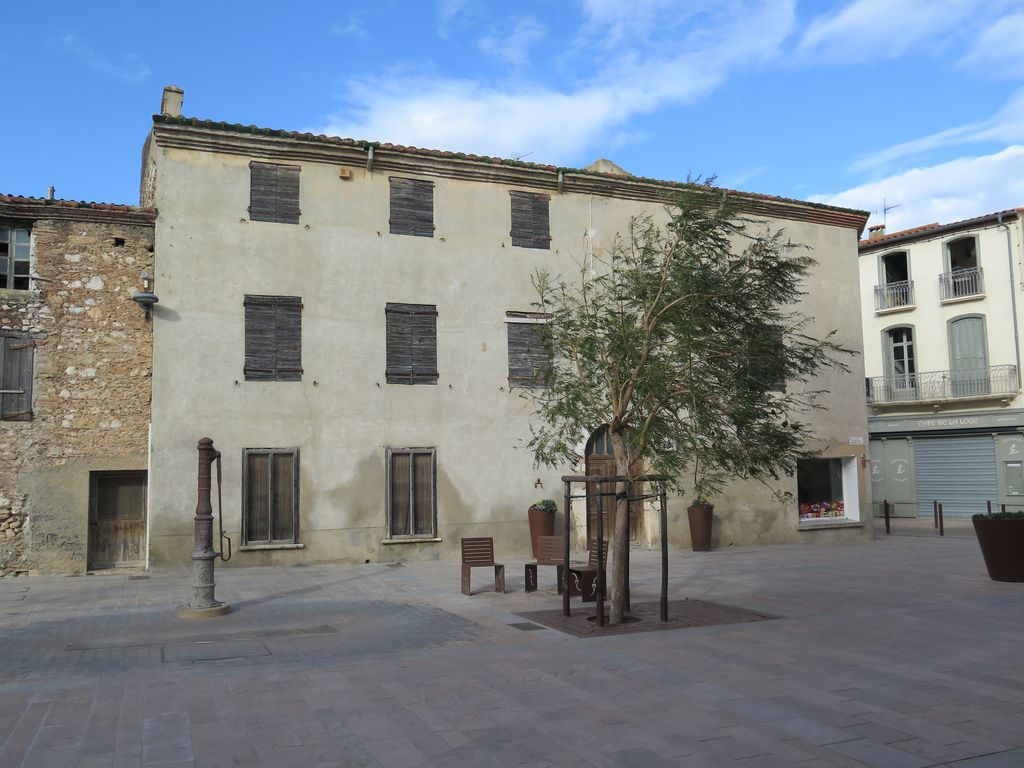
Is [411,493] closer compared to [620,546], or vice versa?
[620,546]

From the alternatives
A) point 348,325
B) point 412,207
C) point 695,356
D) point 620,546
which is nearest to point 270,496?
point 348,325

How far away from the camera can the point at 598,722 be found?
580 centimetres

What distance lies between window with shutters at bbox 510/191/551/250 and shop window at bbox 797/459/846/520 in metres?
8.49

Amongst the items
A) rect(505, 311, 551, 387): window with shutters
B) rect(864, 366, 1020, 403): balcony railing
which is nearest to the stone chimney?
rect(505, 311, 551, 387): window with shutters

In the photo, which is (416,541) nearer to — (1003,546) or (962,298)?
(1003,546)

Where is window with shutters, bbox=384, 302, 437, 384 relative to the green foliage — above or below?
above

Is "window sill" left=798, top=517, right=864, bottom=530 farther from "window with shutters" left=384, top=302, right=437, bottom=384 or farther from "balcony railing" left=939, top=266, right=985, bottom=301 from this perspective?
"balcony railing" left=939, top=266, right=985, bottom=301

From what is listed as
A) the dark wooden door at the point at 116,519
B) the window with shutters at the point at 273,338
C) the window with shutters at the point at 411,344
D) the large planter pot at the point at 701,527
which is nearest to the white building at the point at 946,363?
the large planter pot at the point at 701,527

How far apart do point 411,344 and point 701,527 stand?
736cm

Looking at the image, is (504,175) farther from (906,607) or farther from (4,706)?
(4,706)

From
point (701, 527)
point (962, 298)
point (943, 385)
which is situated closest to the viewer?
point (701, 527)

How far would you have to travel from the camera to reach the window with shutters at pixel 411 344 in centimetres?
1647

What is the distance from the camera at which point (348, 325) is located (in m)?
16.2

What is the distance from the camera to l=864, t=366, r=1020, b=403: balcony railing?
27.1m
